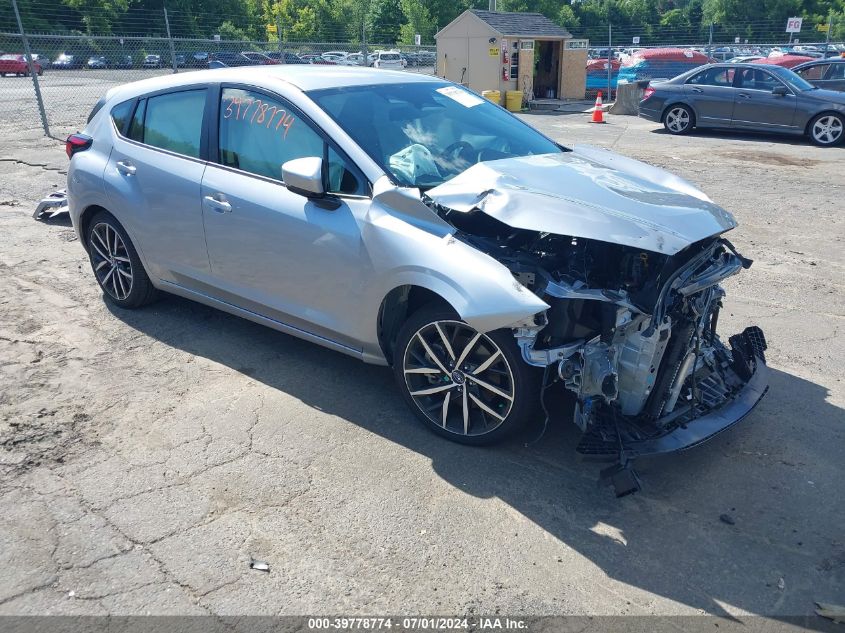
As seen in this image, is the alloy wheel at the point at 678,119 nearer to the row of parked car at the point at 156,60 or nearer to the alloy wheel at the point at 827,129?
the alloy wheel at the point at 827,129

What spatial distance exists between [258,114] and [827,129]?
42.7 ft

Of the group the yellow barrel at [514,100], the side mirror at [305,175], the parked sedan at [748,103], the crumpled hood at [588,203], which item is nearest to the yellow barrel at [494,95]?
the yellow barrel at [514,100]

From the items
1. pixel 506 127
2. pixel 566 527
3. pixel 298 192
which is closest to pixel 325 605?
pixel 566 527

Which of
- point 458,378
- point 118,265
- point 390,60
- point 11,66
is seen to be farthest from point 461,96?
point 11,66

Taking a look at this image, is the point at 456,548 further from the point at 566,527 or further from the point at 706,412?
the point at 706,412

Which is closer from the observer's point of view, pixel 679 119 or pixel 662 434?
pixel 662 434

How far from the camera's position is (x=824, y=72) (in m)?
16.6

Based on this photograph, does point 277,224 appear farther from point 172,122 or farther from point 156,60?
point 156,60

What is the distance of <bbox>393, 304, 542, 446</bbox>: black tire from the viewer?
3500 mm

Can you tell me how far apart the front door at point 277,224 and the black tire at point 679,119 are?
13328mm

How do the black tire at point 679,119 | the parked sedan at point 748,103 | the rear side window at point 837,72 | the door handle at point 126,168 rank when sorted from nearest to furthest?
the door handle at point 126,168
the parked sedan at point 748,103
the black tire at point 679,119
the rear side window at point 837,72

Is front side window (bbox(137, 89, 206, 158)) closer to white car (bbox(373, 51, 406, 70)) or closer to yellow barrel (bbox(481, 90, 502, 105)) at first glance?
yellow barrel (bbox(481, 90, 502, 105))

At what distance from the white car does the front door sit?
2633cm

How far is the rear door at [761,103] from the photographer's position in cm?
1416
